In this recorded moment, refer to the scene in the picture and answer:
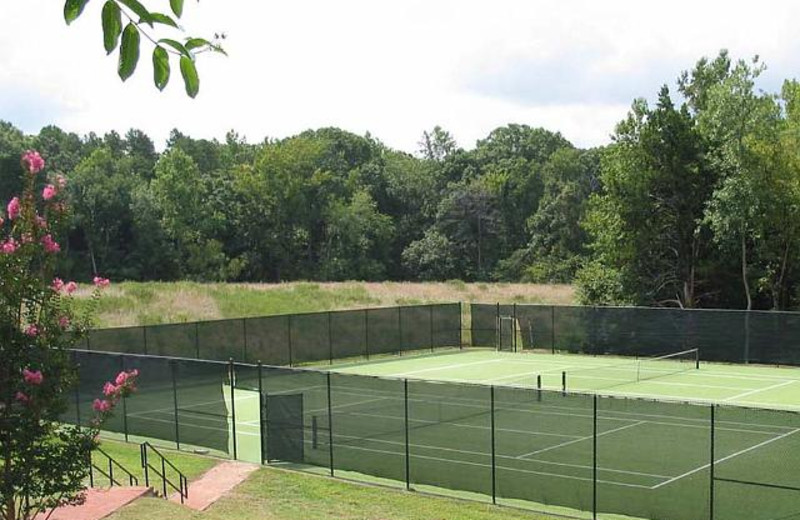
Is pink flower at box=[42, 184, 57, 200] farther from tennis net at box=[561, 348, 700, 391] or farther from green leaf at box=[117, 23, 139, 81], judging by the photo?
tennis net at box=[561, 348, 700, 391]

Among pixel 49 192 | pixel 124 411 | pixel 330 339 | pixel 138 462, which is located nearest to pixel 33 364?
pixel 49 192

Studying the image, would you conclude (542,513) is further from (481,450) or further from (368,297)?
(368,297)

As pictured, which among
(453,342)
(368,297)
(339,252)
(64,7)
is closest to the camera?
(64,7)

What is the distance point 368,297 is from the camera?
55312 mm

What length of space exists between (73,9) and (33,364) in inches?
264

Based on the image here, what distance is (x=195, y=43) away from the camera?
3.06 metres

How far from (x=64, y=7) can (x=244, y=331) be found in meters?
35.0

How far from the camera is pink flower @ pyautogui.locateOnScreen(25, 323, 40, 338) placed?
887cm

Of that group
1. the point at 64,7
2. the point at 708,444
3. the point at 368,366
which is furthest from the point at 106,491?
the point at 368,366

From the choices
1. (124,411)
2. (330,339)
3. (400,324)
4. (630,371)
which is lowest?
(630,371)

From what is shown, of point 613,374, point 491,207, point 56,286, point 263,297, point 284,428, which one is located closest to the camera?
point 56,286

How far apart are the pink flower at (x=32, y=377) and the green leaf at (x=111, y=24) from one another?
651 centimetres

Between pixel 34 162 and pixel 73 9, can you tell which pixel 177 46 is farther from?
pixel 34 162

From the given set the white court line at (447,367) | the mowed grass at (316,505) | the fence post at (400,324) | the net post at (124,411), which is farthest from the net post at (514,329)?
the mowed grass at (316,505)
